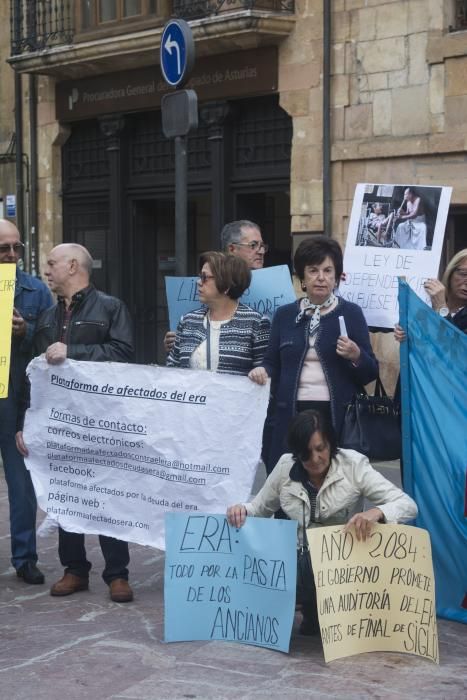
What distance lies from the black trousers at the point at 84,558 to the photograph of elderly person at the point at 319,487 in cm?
106

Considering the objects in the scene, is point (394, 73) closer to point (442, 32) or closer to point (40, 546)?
point (442, 32)

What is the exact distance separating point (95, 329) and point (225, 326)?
0.66m

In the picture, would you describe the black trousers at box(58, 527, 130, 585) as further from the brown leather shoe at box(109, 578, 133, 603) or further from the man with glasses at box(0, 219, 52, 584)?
the man with glasses at box(0, 219, 52, 584)

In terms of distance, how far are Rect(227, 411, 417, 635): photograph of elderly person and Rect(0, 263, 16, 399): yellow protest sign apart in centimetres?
159

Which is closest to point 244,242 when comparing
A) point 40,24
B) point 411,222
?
point 411,222

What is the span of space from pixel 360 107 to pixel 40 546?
22.4ft

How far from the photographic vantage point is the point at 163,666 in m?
5.20

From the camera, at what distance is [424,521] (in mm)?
5938

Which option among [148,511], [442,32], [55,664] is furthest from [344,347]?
[442,32]

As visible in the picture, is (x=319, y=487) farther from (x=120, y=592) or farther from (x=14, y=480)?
(x=14, y=480)

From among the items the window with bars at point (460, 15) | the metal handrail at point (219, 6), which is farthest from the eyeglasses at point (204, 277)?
the metal handrail at point (219, 6)

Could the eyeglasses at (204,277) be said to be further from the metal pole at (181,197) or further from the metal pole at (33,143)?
the metal pole at (33,143)

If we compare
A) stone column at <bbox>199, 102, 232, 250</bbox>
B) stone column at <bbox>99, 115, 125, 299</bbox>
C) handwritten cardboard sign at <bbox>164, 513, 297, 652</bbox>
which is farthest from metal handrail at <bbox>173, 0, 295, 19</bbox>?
handwritten cardboard sign at <bbox>164, 513, 297, 652</bbox>

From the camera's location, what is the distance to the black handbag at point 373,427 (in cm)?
573
